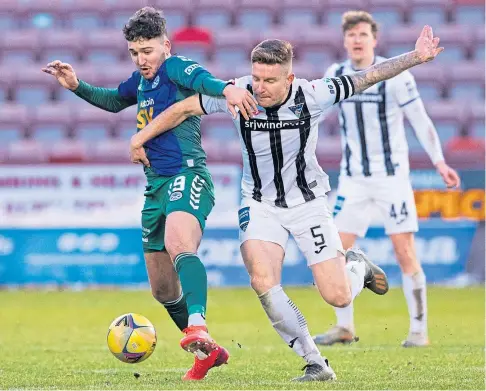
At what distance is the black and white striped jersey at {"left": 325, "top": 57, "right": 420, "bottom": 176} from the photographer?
8711mm

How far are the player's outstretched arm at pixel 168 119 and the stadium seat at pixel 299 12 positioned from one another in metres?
12.3

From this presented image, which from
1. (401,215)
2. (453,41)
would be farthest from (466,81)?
(401,215)

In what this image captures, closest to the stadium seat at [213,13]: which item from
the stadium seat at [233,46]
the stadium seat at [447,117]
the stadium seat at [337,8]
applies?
the stadium seat at [233,46]

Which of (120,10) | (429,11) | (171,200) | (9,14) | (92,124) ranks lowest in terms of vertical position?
(171,200)

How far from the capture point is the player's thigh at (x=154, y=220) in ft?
21.9

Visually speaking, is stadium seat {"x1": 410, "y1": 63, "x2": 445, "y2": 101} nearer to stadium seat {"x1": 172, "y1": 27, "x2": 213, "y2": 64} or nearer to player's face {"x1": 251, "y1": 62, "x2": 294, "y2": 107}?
stadium seat {"x1": 172, "y1": 27, "x2": 213, "y2": 64}

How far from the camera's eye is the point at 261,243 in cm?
631

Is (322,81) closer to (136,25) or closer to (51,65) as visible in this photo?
(136,25)

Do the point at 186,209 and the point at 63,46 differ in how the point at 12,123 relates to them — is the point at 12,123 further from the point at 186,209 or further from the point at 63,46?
the point at 186,209

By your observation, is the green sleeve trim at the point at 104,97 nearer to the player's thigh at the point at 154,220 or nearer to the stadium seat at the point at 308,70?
the player's thigh at the point at 154,220

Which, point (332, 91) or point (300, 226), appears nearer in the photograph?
point (332, 91)

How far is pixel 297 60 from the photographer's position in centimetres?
1802

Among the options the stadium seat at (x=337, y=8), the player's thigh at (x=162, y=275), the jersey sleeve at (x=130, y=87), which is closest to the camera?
the player's thigh at (x=162, y=275)

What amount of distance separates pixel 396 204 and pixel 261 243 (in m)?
2.60
